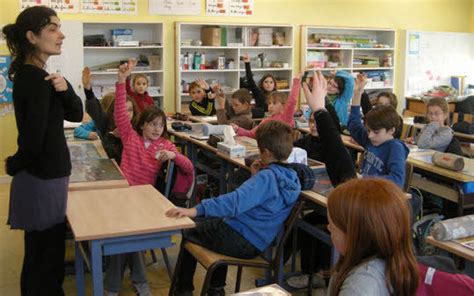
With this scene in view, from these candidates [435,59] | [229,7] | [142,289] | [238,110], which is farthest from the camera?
[435,59]

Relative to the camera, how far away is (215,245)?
272 centimetres

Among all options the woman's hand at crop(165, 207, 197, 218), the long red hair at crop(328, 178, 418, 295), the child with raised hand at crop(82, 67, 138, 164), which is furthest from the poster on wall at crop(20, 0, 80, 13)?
the long red hair at crop(328, 178, 418, 295)

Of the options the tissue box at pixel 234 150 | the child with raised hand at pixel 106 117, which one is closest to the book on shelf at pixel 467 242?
the tissue box at pixel 234 150

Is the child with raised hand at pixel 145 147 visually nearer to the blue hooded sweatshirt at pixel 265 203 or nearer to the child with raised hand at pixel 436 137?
the blue hooded sweatshirt at pixel 265 203

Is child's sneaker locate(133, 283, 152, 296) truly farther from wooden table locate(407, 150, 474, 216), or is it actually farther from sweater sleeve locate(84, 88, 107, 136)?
wooden table locate(407, 150, 474, 216)

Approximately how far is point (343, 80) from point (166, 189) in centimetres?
272

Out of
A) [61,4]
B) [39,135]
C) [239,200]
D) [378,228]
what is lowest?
[239,200]

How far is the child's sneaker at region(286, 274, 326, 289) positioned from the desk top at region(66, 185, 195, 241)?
1.10 m

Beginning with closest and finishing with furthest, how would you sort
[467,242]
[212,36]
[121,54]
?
1. [467,242]
2. [121,54]
3. [212,36]

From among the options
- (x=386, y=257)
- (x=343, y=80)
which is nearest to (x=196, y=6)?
(x=343, y=80)

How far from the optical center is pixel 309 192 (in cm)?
297

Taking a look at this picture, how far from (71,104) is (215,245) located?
96 cm

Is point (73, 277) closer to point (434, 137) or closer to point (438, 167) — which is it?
point (438, 167)

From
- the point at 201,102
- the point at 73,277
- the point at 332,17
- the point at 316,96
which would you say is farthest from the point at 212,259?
the point at 332,17
